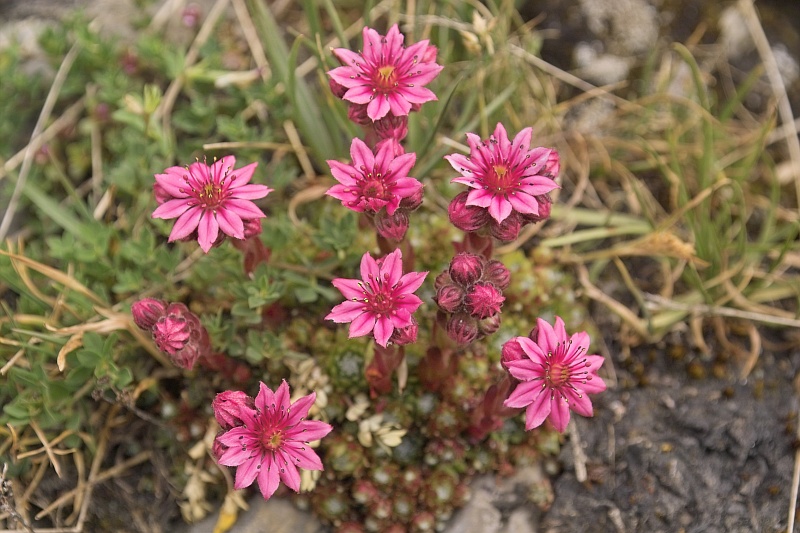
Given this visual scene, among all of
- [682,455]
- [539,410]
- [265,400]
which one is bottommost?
[265,400]

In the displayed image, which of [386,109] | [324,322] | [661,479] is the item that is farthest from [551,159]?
[661,479]

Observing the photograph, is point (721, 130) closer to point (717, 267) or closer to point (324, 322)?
point (717, 267)

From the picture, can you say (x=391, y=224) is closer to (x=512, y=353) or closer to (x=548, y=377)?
(x=512, y=353)

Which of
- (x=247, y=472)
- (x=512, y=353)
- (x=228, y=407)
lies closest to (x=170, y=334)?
(x=228, y=407)

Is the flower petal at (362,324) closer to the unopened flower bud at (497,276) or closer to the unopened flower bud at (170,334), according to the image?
the unopened flower bud at (497,276)

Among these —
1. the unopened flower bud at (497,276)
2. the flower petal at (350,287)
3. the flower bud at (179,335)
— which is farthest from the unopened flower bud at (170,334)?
the unopened flower bud at (497,276)

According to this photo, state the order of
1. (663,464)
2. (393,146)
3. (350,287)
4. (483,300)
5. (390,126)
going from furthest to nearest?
(663,464) < (390,126) < (393,146) < (350,287) < (483,300)

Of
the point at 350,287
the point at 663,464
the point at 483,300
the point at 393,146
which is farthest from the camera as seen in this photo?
the point at 663,464
